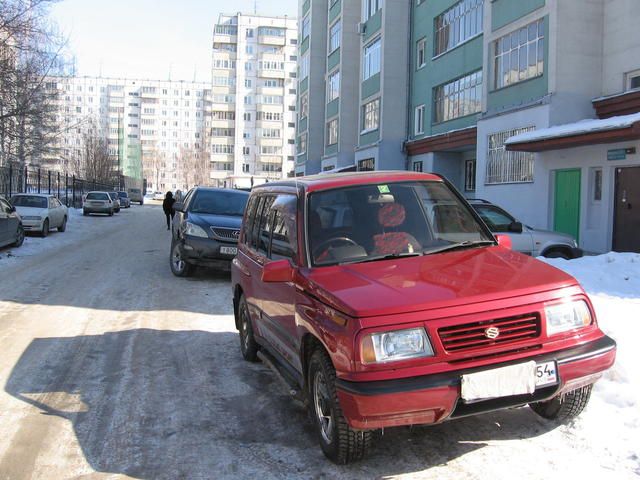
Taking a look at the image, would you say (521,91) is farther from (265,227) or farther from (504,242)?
(265,227)

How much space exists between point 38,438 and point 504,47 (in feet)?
65.1

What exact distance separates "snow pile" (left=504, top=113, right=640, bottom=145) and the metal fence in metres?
20.6

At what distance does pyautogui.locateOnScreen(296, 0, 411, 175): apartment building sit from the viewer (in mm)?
31062

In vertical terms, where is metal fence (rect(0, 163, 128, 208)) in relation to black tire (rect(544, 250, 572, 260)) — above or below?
above

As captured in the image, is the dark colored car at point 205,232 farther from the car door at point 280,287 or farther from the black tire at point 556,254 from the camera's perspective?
the black tire at point 556,254

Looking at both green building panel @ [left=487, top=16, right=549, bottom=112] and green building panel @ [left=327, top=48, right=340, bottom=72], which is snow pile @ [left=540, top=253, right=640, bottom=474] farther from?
green building panel @ [left=327, top=48, right=340, bottom=72]

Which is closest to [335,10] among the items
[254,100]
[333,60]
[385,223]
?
[333,60]

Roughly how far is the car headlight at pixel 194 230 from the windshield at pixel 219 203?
82 cm

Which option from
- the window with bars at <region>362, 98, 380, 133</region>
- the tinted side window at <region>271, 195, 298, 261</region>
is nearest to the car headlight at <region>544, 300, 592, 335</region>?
the tinted side window at <region>271, 195, 298, 261</region>

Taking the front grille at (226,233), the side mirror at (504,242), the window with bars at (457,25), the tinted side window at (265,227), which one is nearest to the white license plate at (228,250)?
the front grille at (226,233)

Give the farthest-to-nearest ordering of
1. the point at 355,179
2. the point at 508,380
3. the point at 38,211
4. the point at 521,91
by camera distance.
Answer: the point at 38,211 → the point at 521,91 → the point at 355,179 → the point at 508,380

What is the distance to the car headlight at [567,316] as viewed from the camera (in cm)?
345

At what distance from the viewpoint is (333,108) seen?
4225 centimetres

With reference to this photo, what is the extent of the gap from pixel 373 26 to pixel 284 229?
3147 cm
